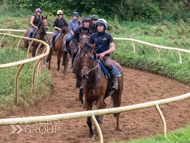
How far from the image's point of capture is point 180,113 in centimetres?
1173

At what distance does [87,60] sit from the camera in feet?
28.2

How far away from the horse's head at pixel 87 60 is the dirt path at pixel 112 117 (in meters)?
1.56

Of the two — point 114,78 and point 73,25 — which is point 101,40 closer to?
point 114,78

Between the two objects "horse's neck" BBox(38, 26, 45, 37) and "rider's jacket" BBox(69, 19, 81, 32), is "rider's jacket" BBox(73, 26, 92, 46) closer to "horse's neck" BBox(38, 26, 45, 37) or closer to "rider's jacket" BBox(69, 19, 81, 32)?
"rider's jacket" BBox(69, 19, 81, 32)

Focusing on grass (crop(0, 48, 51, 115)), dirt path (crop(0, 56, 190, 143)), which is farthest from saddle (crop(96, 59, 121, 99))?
grass (crop(0, 48, 51, 115))

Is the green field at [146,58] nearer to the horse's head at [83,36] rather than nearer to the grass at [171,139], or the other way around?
the grass at [171,139]

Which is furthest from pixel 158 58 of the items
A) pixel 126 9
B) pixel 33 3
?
pixel 33 3

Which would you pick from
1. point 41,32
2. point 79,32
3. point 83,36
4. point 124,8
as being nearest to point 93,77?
point 83,36

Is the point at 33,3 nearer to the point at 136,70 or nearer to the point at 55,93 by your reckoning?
the point at 136,70

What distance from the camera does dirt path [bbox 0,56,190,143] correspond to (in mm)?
9016

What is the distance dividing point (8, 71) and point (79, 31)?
8.84ft

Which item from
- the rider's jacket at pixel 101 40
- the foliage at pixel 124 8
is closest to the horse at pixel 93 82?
the rider's jacket at pixel 101 40

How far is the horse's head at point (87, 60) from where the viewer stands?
8523 mm

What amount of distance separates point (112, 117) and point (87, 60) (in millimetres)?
3134
